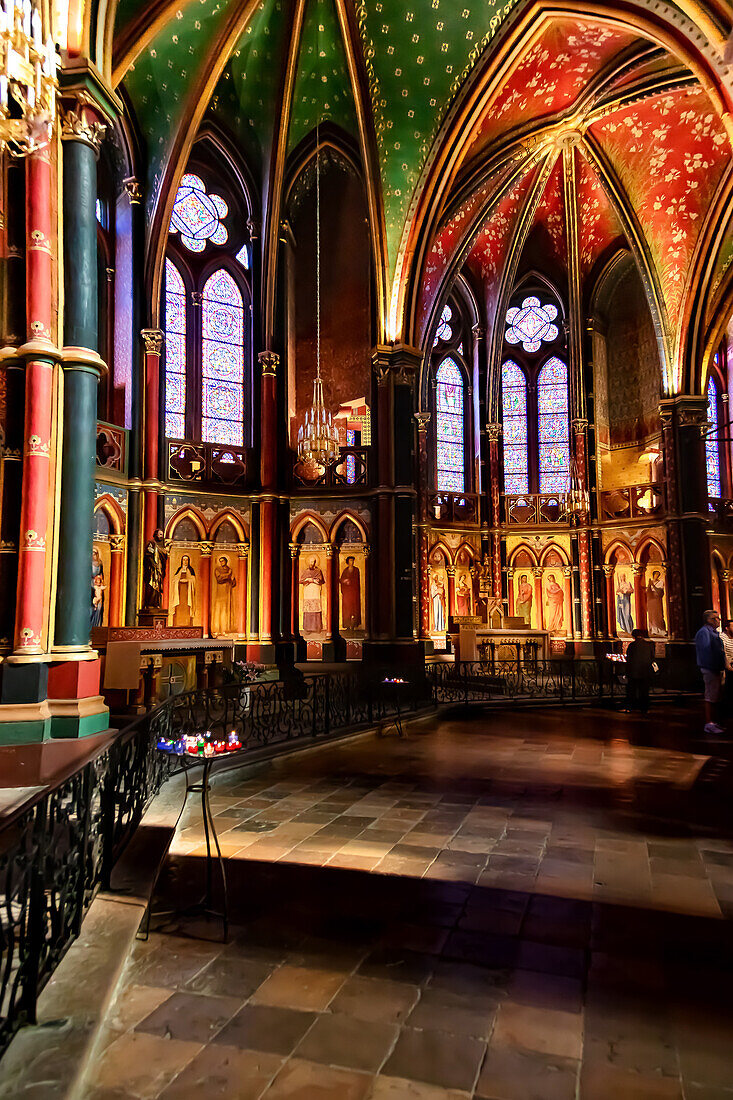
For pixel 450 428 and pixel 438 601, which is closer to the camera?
pixel 438 601

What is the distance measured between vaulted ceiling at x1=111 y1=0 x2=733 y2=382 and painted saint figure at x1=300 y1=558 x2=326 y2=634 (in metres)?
6.40

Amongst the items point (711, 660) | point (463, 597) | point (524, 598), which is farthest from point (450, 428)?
point (711, 660)

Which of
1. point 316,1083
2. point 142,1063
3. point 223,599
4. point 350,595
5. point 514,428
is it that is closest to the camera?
point 316,1083

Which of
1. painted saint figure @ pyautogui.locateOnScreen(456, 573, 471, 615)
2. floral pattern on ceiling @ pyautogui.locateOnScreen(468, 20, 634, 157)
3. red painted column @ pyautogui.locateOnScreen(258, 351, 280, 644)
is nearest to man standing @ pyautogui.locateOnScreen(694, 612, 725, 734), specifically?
red painted column @ pyautogui.locateOnScreen(258, 351, 280, 644)

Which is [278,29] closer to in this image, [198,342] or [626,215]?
[198,342]

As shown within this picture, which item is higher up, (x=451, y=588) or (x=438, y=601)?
(x=451, y=588)

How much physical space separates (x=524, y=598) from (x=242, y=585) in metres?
10.0

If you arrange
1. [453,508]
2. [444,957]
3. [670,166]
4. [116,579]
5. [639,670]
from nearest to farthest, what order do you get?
[444,957] → [639,670] → [116,579] → [670,166] → [453,508]

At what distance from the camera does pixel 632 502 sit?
21.6 meters

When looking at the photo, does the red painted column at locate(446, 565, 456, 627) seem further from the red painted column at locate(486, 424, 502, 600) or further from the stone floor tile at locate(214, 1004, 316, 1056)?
the stone floor tile at locate(214, 1004, 316, 1056)

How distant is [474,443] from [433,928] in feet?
67.4

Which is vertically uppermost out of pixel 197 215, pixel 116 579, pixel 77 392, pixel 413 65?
pixel 413 65

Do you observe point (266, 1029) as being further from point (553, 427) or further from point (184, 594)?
point (553, 427)

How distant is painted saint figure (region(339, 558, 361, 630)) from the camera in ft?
57.5
